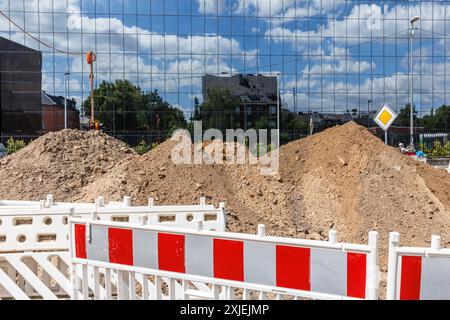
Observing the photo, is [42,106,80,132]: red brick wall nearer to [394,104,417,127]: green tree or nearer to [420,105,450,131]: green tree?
[394,104,417,127]: green tree

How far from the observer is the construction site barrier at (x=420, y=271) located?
2.49 metres

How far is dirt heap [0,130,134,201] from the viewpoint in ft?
35.5

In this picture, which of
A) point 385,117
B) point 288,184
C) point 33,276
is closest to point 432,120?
point 385,117

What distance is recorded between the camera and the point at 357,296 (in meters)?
2.65

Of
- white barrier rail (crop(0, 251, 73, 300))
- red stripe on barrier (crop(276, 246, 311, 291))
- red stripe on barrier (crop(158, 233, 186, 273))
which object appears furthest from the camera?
white barrier rail (crop(0, 251, 73, 300))

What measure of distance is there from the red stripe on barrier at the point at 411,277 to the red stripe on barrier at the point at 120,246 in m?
1.97

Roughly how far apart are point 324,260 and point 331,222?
284 inches

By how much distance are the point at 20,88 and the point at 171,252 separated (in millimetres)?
39109

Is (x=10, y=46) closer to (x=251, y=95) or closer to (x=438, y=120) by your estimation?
(x=251, y=95)

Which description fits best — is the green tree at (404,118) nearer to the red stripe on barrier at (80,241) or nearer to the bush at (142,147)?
the bush at (142,147)

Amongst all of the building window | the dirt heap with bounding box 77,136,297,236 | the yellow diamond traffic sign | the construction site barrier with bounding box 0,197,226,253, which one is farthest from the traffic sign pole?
the building window

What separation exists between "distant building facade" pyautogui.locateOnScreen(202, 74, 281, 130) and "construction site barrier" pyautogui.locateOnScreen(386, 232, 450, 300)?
37130 millimetres
